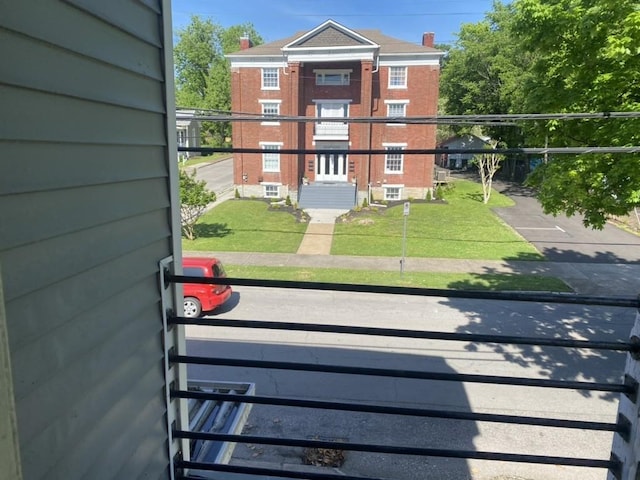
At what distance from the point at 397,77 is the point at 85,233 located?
2225 centimetres

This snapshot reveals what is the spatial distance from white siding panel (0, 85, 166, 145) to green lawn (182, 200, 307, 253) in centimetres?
1301

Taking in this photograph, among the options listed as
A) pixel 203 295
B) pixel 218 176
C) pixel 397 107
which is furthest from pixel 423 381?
pixel 218 176

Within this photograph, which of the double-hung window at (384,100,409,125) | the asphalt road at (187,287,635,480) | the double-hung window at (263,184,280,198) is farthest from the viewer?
the double-hung window at (263,184,280,198)

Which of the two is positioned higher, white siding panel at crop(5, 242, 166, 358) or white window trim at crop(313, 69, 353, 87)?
white window trim at crop(313, 69, 353, 87)

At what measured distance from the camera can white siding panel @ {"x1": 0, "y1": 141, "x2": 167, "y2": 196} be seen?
39.0 inches

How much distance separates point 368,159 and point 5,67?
21.8 m

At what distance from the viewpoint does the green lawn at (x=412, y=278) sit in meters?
11.2

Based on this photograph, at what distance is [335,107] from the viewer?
872 inches

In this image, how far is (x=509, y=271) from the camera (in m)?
→ 12.6

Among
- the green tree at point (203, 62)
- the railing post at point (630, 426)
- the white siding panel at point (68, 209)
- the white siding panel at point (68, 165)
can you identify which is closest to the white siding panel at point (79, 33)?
the white siding panel at point (68, 165)

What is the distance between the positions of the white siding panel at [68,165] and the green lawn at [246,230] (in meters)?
13.0

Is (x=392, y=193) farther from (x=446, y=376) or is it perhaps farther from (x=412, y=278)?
(x=446, y=376)

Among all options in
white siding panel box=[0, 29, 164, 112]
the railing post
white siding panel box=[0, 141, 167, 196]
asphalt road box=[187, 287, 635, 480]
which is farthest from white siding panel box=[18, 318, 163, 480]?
asphalt road box=[187, 287, 635, 480]

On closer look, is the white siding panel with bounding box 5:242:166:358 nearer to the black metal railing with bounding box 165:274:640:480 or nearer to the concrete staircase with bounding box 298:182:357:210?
the black metal railing with bounding box 165:274:640:480
